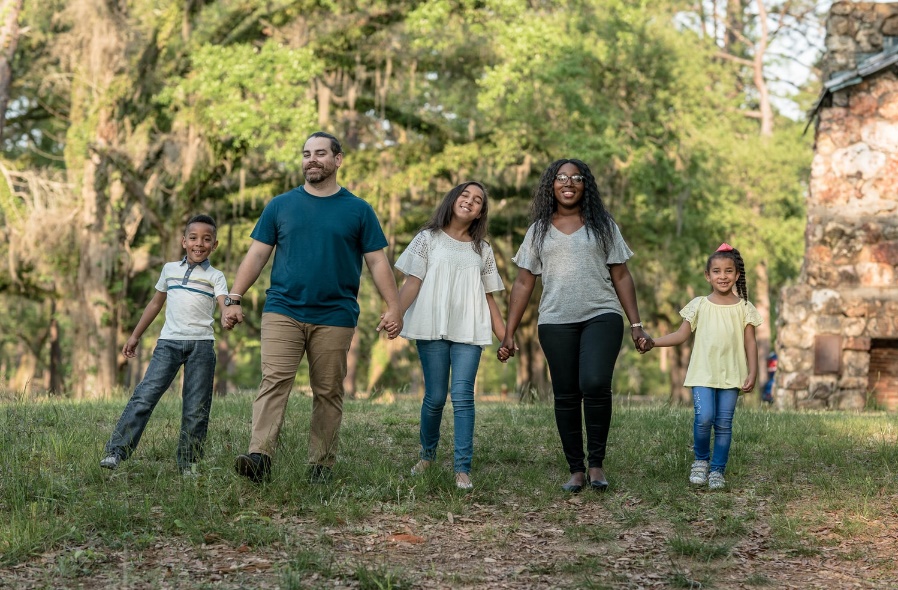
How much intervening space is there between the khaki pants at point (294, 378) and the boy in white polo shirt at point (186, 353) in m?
0.55

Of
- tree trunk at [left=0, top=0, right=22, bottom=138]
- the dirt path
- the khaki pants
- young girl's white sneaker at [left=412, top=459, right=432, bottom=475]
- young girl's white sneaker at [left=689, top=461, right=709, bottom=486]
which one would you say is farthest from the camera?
tree trunk at [left=0, top=0, right=22, bottom=138]

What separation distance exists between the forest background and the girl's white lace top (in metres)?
10.2

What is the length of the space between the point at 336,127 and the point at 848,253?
34.5 ft

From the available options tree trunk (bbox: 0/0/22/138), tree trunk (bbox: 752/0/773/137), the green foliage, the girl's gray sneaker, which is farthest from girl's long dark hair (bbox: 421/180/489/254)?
tree trunk (bbox: 752/0/773/137)

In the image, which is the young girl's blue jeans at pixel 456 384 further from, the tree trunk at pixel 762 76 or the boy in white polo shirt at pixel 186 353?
the tree trunk at pixel 762 76

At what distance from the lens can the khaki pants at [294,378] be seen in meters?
6.16

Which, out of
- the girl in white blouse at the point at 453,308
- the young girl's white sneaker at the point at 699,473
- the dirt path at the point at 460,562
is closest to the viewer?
the dirt path at the point at 460,562

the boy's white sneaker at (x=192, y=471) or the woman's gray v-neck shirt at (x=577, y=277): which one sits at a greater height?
the woman's gray v-neck shirt at (x=577, y=277)

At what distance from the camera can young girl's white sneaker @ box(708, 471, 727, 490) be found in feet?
22.3

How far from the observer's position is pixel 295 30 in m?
19.8

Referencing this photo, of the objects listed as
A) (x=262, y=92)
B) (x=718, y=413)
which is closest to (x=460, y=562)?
(x=718, y=413)

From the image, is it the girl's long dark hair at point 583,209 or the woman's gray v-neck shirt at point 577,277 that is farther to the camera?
the girl's long dark hair at point 583,209

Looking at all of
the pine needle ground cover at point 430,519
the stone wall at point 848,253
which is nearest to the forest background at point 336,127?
the stone wall at point 848,253

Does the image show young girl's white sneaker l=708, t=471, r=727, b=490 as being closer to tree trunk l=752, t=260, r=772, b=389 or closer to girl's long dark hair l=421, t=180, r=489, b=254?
girl's long dark hair l=421, t=180, r=489, b=254
